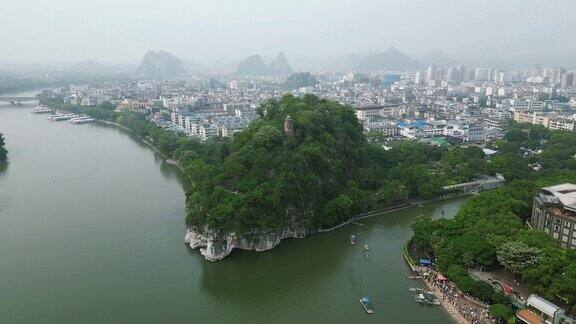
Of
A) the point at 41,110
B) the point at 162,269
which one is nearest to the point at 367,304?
the point at 162,269

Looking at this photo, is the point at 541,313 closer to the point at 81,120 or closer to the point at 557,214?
the point at 557,214

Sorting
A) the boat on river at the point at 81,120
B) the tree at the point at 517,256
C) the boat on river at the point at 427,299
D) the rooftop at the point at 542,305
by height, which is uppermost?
the tree at the point at 517,256

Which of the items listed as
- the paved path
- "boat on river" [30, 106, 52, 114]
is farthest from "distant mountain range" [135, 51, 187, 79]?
the paved path

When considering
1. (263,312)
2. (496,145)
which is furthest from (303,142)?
(496,145)

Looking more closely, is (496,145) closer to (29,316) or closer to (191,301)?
(191,301)

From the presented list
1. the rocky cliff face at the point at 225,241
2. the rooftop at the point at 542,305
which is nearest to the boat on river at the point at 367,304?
the rooftop at the point at 542,305

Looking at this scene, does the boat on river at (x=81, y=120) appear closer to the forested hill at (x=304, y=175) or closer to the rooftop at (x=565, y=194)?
the forested hill at (x=304, y=175)

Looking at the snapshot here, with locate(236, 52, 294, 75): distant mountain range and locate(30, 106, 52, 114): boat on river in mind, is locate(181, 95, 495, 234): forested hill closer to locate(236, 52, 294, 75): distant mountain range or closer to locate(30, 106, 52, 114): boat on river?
locate(30, 106, 52, 114): boat on river
